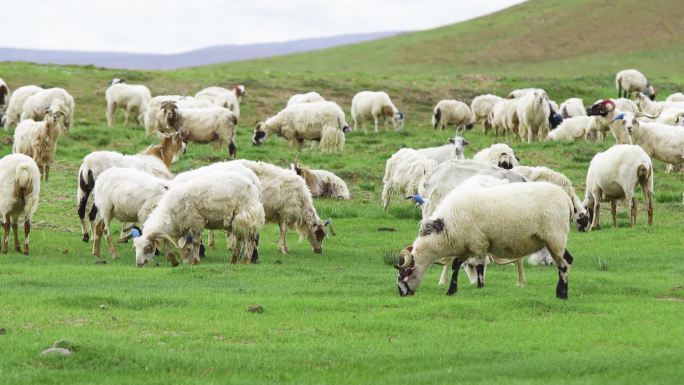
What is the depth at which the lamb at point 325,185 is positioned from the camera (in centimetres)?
2367

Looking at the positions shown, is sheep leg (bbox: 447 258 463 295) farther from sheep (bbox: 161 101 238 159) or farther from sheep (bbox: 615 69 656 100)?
sheep (bbox: 615 69 656 100)

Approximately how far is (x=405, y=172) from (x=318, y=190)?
2.20m

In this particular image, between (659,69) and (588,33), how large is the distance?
438 inches

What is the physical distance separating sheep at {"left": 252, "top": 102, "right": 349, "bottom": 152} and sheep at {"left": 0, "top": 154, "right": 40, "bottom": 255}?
1369 centimetres

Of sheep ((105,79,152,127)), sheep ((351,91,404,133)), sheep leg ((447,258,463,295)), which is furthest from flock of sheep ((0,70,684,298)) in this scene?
sheep ((351,91,404,133))

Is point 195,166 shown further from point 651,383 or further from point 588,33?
point 588,33

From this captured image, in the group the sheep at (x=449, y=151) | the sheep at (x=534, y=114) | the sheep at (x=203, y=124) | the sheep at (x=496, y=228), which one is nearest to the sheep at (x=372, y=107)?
the sheep at (x=534, y=114)

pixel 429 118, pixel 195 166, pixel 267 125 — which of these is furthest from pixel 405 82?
pixel 195 166

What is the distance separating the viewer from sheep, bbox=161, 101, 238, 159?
94.7 ft

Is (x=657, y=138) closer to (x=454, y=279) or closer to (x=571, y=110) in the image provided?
(x=454, y=279)

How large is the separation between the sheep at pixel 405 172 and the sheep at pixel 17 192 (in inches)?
318

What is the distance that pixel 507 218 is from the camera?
41.1 feet

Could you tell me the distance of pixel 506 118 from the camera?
114 ft

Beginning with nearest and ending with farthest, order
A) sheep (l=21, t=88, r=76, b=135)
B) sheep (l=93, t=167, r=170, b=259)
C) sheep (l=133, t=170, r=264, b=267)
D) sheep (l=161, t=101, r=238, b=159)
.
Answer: sheep (l=133, t=170, r=264, b=267) < sheep (l=93, t=167, r=170, b=259) < sheep (l=161, t=101, r=238, b=159) < sheep (l=21, t=88, r=76, b=135)
